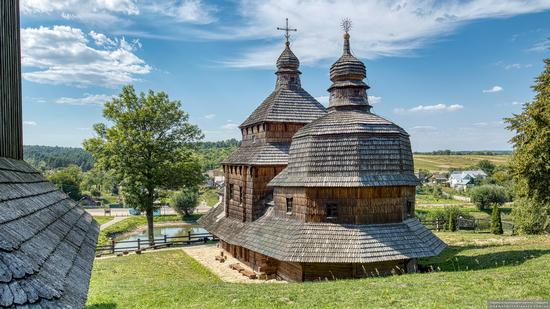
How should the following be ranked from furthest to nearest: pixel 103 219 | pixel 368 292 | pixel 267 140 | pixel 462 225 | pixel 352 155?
pixel 103 219 → pixel 462 225 → pixel 267 140 → pixel 352 155 → pixel 368 292

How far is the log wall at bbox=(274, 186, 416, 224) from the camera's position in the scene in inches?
695

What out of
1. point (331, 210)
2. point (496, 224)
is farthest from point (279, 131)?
point (496, 224)

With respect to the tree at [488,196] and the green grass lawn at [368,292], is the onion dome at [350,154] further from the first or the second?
the tree at [488,196]

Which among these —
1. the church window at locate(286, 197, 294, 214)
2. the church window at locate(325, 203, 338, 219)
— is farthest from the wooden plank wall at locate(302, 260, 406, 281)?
the church window at locate(286, 197, 294, 214)

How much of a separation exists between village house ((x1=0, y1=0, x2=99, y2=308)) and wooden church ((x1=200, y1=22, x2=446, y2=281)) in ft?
35.1

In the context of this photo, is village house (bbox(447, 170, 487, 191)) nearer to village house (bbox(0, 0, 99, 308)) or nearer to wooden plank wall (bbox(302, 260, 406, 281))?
wooden plank wall (bbox(302, 260, 406, 281))

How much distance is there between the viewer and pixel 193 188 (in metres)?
32.5

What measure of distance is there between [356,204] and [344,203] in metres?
0.52

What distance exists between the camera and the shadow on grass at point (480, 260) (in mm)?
16625

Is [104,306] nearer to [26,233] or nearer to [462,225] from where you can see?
[26,233]

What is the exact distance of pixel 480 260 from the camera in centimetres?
1822

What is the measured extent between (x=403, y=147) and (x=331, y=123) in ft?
11.6

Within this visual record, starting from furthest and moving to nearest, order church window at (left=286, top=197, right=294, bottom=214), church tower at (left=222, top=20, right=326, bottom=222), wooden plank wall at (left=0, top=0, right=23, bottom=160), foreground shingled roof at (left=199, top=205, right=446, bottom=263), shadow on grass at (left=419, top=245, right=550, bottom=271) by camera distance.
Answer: church tower at (left=222, top=20, right=326, bottom=222) → church window at (left=286, top=197, right=294, bottom=214) → shadow on grass at (left=419, top=245, right=550, bottom=271) → foreground shingled roof at (left=199, top=205, right=446, bottom=263) → wooden plank wall at (left=0, top=0, right=23, bottom=160)

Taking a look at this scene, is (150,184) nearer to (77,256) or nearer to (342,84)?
(342,84)
